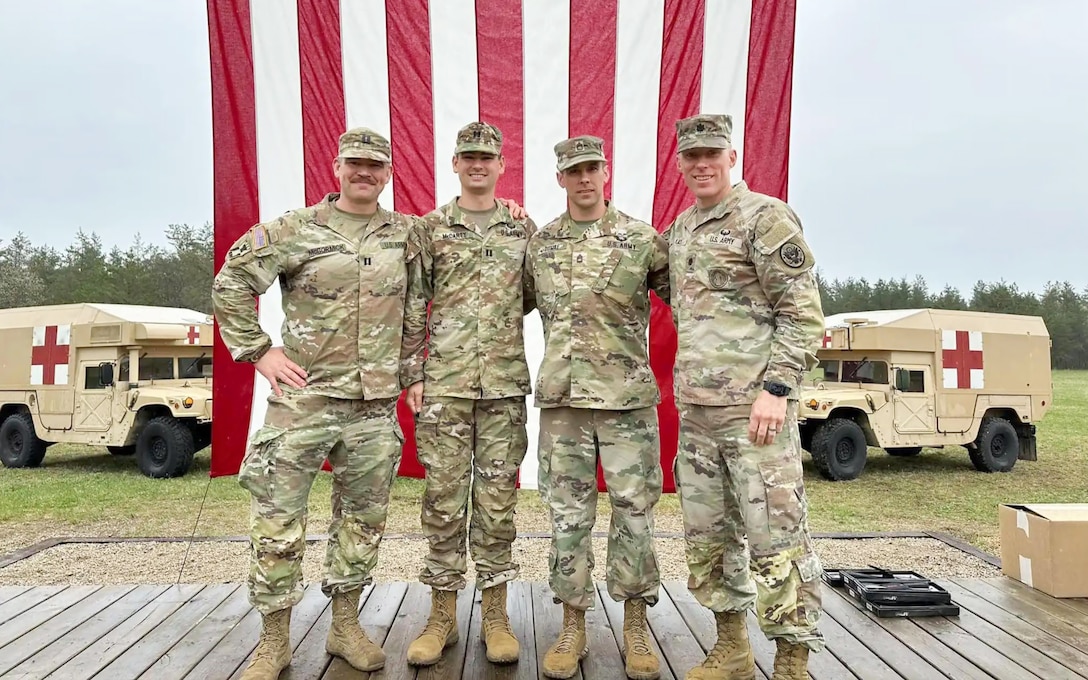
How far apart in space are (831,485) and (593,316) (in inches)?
249

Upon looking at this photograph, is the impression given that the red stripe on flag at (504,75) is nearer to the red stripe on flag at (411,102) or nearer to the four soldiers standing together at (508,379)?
the red stripe on flag at (411,102)

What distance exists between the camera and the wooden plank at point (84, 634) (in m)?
2.36

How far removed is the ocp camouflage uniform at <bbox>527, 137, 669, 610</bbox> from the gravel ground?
6.31 ft

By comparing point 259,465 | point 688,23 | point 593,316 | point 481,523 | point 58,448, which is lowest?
point 58,448

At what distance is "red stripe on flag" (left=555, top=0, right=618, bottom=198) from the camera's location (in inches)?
150

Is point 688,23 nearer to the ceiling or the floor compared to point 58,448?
nearer to the ceiling

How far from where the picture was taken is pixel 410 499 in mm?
6938

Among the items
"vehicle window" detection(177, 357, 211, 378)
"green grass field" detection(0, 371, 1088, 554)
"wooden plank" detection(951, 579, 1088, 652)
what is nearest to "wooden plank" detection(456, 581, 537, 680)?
"wooden plank" detection(951, 579, 1088, 652)

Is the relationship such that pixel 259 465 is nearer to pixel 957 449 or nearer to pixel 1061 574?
pixel 1061 574

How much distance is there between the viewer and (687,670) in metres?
2.36

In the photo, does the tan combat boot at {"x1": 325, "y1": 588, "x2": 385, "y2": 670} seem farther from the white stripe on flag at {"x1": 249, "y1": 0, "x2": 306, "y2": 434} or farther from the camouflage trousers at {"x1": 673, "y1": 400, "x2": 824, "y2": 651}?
the white stripe on flag at {"x1": 249, "y1": 0, "x2": 306, "y2": 434}

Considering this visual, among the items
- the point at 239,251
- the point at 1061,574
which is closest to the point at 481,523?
the point at 239,251

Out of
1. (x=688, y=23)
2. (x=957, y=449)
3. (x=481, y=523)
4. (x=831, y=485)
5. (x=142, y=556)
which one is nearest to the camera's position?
(x=481, y=523)

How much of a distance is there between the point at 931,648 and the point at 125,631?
3.05 m
